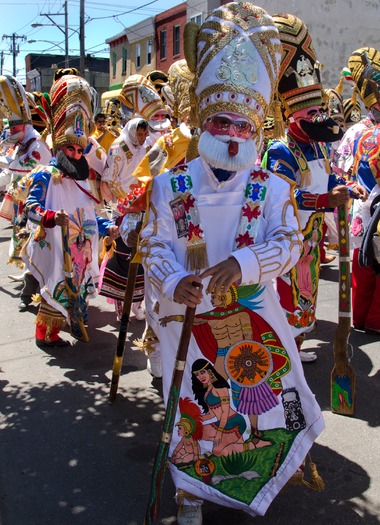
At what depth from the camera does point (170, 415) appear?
265cm

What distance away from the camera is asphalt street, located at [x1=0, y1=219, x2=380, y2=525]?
10.2 feet

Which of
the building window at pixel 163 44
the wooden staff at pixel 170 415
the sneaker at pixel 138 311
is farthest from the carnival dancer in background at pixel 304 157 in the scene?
the building window at pixel 163 44

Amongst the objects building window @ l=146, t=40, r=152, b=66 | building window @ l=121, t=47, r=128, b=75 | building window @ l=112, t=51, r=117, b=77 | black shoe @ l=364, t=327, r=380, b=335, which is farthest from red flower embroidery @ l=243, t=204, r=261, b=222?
building window @ l=112, t=51, r=117, b=77

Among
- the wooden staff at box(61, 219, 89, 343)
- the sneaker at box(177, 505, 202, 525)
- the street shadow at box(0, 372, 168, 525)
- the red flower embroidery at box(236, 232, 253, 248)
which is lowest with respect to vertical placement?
the street shadow at box(0, 372, 168, 525)

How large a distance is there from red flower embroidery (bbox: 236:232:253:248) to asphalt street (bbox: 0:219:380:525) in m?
1.38

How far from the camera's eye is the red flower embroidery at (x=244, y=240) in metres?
2.82

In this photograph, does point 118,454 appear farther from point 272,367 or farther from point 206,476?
point 272,367

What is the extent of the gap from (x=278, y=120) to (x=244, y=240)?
3.98 ft

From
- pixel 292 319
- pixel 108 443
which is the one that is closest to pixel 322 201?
pixel 292 319

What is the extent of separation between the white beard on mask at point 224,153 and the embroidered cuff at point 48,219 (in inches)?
89.9

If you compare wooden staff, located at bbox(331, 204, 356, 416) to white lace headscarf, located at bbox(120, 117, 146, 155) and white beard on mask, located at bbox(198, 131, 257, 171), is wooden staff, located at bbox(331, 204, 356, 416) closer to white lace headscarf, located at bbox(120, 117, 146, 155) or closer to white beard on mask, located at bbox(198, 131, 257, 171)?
white beard on mask, located at bbox(198, 131, 257, 171)

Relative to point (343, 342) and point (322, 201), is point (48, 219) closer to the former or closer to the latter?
point (322, 201)

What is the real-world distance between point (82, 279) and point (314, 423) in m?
3.02

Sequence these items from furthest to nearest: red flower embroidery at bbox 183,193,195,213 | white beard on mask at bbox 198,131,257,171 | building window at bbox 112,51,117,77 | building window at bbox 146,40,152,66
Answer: building window at bbox 112,51,117,77 → building window at bbox 146,40,152,66 → red flower embroidery at bbox 183,193,195,213 → white beard on mask at bbox 198,131,257,171
